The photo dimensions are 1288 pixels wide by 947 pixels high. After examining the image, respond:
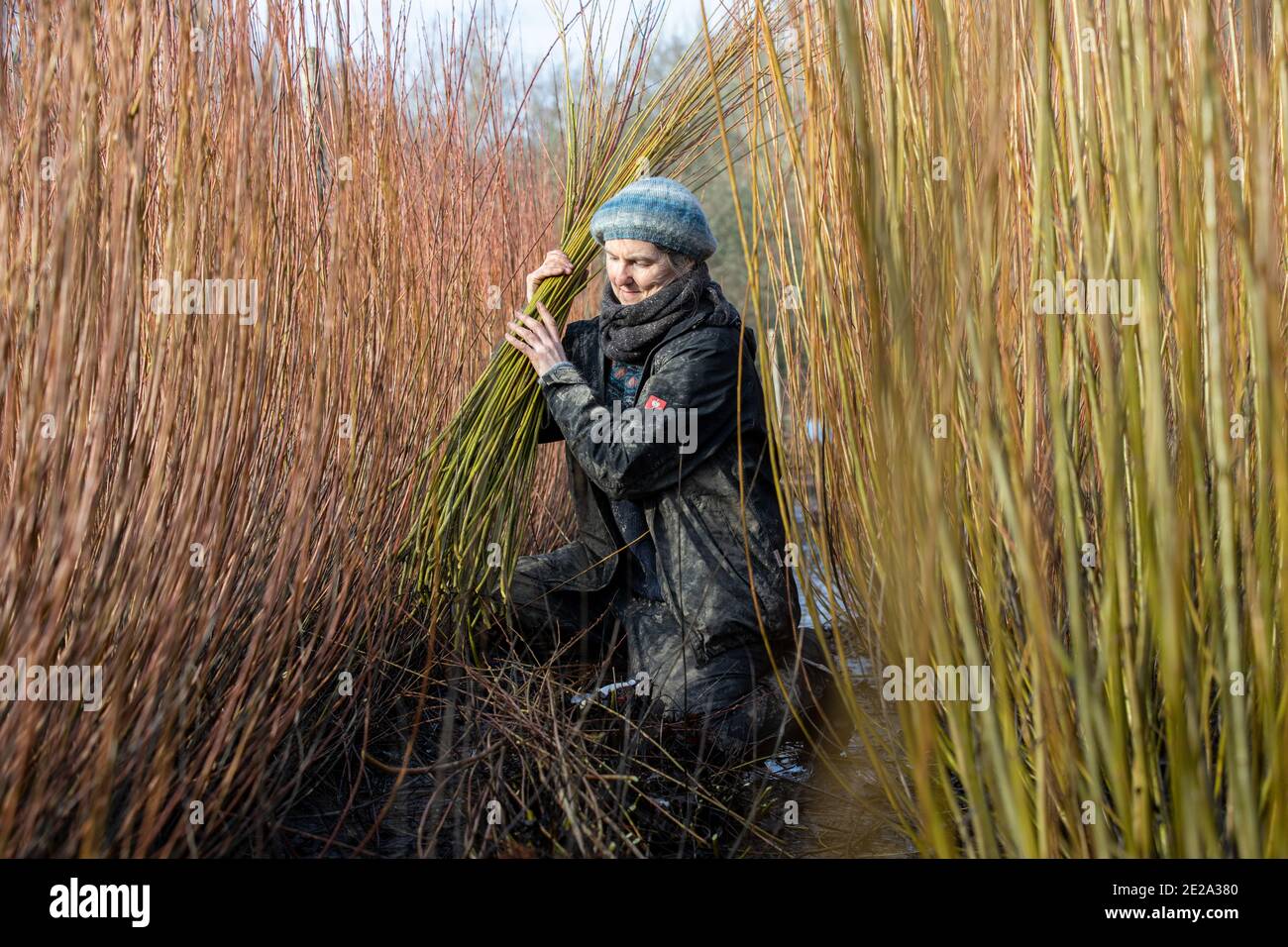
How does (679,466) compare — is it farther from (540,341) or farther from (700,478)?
(540,341)

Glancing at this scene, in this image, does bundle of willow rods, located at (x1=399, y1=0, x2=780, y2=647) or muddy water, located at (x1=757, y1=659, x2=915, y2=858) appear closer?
muddy water, located at (x1=757, y1=659, x2=915, y2=858)

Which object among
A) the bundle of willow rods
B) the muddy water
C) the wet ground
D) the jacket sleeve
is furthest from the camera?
the bundle of willow rods

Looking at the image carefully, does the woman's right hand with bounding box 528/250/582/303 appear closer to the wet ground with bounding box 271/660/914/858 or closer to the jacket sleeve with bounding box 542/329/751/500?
the jacket sleeve with bounding box 542/329/751/500

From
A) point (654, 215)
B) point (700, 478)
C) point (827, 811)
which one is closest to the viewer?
point (827, 811)

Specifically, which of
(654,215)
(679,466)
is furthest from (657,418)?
(654,215)

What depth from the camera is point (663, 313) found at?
6.51 ft

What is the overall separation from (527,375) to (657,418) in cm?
32

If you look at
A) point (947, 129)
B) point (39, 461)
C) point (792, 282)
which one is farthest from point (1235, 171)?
point (39, 461)

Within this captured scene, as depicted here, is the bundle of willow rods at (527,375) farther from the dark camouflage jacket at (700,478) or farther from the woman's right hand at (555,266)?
the dark camouflage jacket at (700,478)

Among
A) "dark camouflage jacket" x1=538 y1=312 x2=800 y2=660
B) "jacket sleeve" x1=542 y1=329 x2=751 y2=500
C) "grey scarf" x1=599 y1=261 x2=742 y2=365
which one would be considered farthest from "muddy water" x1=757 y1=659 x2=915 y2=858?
"grey scarf" x1=599 y1=261 x2=742 y2=365

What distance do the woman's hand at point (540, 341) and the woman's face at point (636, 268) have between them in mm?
154

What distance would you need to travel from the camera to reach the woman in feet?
6.26

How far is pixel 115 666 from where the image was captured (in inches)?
43.8
